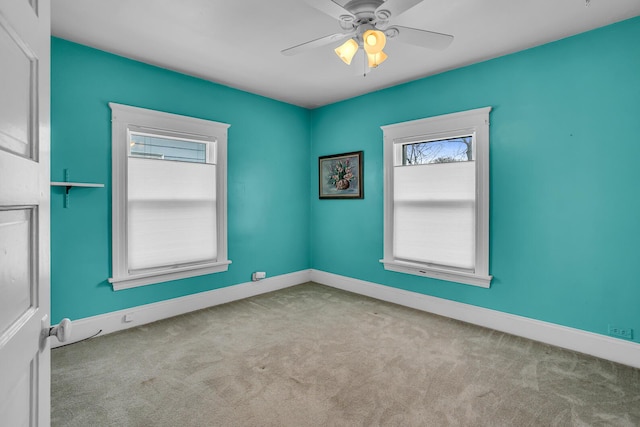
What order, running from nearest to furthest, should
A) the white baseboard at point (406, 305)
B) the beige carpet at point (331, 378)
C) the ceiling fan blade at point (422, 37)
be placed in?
the beige carpet at point (331, 378), the ceiling fan blade at point (422, 37), the white baseboard at point (406, 305)

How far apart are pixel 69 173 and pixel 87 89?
791 millimetres

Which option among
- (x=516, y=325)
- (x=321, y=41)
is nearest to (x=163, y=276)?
(x=321, y=41)

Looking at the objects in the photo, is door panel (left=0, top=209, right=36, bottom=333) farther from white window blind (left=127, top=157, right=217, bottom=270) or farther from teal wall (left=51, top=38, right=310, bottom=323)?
white window blind (left=127, top=157, right=217, bottom=270)

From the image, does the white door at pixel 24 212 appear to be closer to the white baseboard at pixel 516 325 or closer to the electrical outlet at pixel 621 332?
the white baseboard at pixel 516 325

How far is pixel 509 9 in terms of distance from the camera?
2.41m

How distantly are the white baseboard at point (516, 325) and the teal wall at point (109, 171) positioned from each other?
1.46 m

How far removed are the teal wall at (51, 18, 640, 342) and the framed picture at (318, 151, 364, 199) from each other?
0.80 meters

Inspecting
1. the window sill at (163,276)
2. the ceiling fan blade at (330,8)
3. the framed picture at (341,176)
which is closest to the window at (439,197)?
the framed picture at (341,176)

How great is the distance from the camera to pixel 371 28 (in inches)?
83.0

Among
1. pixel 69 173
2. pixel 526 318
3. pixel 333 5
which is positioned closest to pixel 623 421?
pixel 526 318

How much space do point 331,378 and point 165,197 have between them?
2.51 meters

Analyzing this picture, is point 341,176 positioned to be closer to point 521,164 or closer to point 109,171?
point 521,164

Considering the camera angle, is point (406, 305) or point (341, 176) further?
point (341, 176)

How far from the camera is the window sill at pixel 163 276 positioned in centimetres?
318
